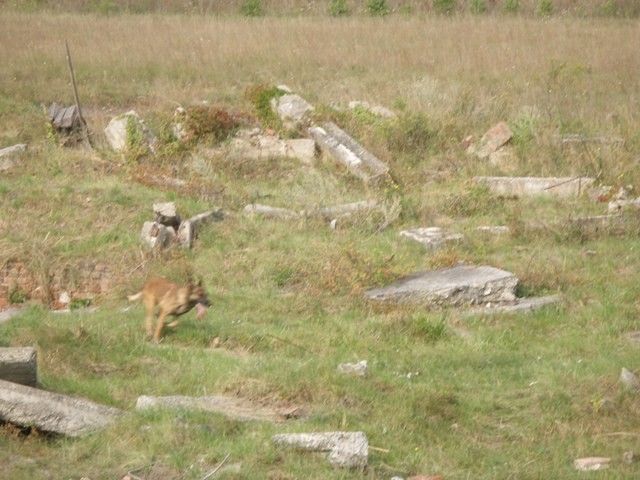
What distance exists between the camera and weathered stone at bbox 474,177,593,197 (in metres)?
15.4

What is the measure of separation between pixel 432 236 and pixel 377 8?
1942cm

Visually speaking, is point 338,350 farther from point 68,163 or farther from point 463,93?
point 463,93

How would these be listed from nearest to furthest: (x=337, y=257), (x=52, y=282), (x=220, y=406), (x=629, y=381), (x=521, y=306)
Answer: (x=220, y=406), (x=629, y=381), (x=521, y=306), (x=337, y=257), (x=52, y=282)

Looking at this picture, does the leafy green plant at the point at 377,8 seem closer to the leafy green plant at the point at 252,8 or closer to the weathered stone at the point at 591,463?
the leafy green plant at the point at 252,8

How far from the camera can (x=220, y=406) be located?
25.3 feet

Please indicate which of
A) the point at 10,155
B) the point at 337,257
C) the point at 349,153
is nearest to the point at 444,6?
the point at 349,153

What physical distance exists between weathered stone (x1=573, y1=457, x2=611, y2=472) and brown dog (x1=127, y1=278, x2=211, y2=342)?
149 inches

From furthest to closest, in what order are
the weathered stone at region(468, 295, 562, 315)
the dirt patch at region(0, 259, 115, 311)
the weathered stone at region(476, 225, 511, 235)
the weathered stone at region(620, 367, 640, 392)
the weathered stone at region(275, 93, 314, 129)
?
1. the weathered stone at region(275, 93, 314, 129)
2. the weathered stone at region(476, 225, 511, 235)
3. the dirt patch at region(0, 259, 115, 311)
4. the weathered stone at region(468, 295, 562, 315)
5. the weathered stone at region(620, 367, 640, 392)

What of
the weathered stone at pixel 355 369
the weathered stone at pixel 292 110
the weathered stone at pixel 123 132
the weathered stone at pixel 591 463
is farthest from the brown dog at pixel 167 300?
the weathered stone at pixel 292 110

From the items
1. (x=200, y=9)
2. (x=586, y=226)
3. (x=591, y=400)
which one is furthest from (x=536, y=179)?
(x=200, y=9)

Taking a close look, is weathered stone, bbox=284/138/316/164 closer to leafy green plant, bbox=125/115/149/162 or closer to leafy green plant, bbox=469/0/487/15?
leafy green plant, bbox=125/115/149/162

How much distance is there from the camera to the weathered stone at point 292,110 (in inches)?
695

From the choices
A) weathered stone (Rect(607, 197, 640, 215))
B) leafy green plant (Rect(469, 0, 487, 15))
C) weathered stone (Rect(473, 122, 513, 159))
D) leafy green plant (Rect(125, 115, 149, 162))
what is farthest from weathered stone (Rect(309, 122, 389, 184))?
leafy green plant (Rect(469, 0, 487, 15))

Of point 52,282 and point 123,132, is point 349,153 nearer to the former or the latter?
point 123,132
